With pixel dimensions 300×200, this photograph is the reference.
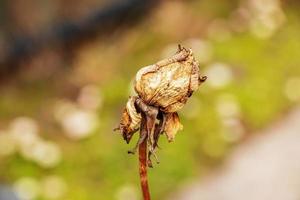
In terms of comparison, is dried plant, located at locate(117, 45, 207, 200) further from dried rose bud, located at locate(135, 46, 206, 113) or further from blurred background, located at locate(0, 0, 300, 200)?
blurred background, located at locate(0, 0, 300, 200)

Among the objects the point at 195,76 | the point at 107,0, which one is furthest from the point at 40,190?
the point at 195,76

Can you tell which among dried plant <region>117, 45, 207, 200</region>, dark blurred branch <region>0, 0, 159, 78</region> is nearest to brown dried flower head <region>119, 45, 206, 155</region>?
dried plant <region>117, 45, 207, 200</region>

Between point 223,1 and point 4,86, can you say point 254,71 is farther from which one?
point 4,86

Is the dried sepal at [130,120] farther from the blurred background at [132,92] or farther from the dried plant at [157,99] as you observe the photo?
the blurred background at [132,92]

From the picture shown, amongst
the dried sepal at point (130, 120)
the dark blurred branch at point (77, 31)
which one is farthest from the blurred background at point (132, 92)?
the dried sepal at point (130, 120)

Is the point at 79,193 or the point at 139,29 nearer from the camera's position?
the point at 79,193

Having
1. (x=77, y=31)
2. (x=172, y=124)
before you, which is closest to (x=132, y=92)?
(x=77, y=31)
